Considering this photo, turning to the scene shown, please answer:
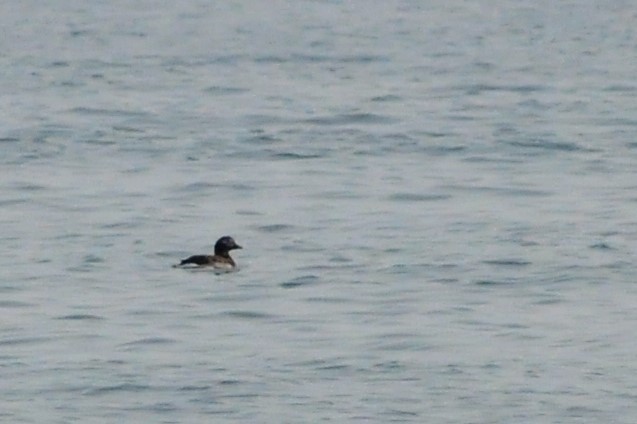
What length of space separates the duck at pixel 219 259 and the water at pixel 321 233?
0.34 feet

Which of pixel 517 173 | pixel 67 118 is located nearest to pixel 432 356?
pixel 517 173

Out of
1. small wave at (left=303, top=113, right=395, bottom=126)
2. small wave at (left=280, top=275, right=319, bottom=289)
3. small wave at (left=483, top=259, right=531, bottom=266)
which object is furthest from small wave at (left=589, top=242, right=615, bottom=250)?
small wave at (left=303, top=113, right=395, bottom=126)

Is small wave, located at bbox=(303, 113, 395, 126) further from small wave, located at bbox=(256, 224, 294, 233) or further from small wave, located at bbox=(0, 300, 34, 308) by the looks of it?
small wave, located at bbox=(0, 300, 34, 308)

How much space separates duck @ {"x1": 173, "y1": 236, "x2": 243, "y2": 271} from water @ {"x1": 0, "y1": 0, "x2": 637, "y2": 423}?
0.34 feet

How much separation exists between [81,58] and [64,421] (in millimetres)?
26499

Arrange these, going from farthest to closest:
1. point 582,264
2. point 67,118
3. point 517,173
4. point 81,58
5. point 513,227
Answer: point 81,58 → point 67,118 → point 517,173 → point 513,227 → point 582,264

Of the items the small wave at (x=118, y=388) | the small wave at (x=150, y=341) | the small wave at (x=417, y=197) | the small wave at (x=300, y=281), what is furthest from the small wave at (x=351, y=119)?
the small wave at (x=118, y=388)

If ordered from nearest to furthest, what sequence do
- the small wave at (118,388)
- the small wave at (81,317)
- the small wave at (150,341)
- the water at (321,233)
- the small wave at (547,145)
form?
the small wave at (118,388) < the water at (321,233) < the small wave at (150,341) < the small wave at (81,317) < the small wave at (547,145)

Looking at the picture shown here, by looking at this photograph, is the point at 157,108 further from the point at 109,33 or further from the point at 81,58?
the point at 109,33

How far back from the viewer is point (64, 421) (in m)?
13.9

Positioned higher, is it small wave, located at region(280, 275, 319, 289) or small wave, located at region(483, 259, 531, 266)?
small wave, located at region(280, 275, 319, 289)

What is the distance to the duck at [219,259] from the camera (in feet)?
63.8

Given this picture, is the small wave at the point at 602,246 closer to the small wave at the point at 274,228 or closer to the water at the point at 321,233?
the water at the point at 321,233

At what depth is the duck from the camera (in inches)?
766
